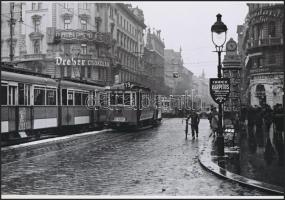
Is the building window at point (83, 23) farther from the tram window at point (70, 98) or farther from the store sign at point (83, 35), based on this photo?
the tram window at point (70, 98)

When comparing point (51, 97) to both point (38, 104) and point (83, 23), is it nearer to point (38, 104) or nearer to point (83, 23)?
point (38, 104)

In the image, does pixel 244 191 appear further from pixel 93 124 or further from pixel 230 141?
pixel 93 124

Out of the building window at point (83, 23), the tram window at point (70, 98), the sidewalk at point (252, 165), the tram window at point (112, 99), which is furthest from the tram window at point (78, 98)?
the building window at point (83, 23)

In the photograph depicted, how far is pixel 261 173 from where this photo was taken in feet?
29.5

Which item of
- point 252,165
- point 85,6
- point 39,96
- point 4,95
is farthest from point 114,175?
point 85,6

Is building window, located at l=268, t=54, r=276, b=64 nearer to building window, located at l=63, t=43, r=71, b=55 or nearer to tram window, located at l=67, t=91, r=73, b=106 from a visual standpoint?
building window, located at l=63, t=43, r=71, b=55

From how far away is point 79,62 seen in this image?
3822 cm

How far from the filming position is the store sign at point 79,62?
35.5 metres

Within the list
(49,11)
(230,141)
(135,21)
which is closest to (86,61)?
(135,21)

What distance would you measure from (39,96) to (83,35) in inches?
919

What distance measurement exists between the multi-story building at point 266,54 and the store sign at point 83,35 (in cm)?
1481

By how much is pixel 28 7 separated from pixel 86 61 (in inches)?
583

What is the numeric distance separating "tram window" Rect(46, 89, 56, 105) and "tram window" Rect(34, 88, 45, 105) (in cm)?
52

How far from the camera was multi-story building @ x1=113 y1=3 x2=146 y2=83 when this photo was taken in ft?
105
